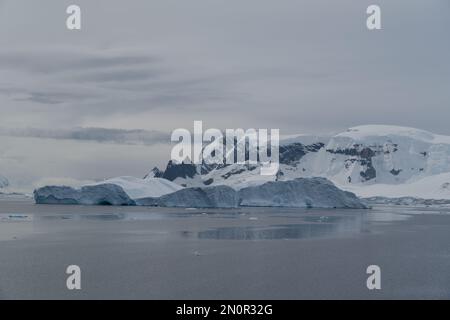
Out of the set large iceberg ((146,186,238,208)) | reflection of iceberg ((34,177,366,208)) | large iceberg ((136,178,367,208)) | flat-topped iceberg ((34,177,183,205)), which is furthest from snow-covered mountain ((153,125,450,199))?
large iceberg ((146,186,238,208))

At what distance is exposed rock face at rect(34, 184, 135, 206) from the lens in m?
71.2

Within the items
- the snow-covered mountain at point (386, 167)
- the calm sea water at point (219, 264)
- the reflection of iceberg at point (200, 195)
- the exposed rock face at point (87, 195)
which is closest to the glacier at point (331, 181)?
the snow-covered mountain at point (386, 167)

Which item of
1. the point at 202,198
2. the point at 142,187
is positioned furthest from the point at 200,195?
the point at 142,187

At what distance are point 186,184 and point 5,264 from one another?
142 metres

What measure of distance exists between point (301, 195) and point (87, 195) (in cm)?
2691

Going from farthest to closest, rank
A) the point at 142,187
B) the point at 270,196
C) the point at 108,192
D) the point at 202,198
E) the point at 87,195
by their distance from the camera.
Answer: the point at 270,196
the point at 142,187
the point at 87,195
the point at 108,192
the point at 202,198

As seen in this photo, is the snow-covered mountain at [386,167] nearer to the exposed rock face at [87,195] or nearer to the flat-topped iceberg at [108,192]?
the flat-topped iceberg at [108,192]

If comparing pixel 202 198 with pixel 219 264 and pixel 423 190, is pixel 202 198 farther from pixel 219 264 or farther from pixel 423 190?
pixel 423 190

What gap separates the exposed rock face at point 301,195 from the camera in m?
77.3

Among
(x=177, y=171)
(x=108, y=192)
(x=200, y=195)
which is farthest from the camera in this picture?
(x=177, y=171)

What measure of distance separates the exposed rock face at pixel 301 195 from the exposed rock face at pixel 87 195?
57.2 feet

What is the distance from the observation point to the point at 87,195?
7288cm
